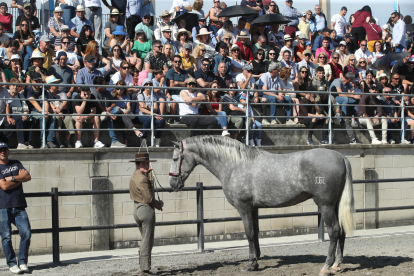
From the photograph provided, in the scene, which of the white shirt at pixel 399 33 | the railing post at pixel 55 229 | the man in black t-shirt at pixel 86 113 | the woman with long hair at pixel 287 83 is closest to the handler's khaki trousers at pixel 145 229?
the railing post at pixel 55 229

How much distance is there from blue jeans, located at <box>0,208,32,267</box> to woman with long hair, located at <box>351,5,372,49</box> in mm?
14269

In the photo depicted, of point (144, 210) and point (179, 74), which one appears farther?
point (179, 74)

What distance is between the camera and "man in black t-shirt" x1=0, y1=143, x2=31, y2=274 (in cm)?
788

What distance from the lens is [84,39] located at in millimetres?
13672

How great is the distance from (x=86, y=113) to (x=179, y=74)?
2716 millimetres

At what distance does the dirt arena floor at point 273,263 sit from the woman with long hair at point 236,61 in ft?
18.6

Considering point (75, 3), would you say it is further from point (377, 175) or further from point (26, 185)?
point (377, 175)

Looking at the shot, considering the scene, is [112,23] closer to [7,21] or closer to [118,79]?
[7,21]

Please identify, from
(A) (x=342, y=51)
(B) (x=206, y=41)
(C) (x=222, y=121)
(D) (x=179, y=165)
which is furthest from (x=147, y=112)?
(A) (x=342, y=51)

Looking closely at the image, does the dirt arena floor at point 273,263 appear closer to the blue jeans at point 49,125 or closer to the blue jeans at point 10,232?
the blue jeans at point 10,232

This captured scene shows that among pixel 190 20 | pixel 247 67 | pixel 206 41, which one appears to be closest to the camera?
pixel 247 67

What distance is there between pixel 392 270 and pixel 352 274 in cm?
65

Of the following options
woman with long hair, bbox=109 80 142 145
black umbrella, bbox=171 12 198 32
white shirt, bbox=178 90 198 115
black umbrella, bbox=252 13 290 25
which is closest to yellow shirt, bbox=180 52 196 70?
white shirt, bbox=178 90 198 115

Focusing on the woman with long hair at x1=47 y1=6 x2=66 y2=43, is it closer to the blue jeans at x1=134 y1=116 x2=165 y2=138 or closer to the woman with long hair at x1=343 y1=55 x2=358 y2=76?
the blue jeans at x1=134 y1=116 x2=165 y2=138
